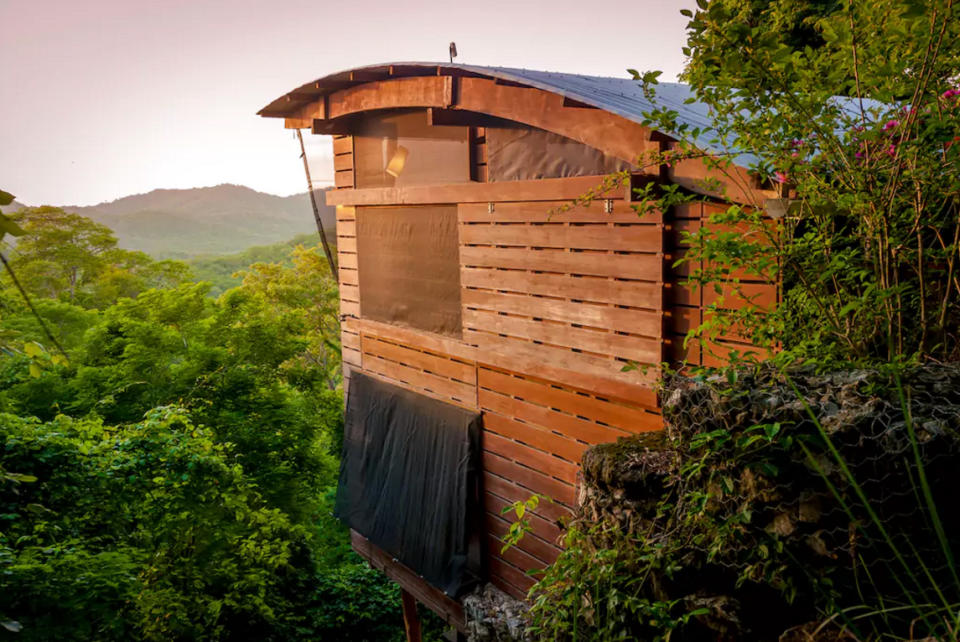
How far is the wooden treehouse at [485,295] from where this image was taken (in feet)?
18.3

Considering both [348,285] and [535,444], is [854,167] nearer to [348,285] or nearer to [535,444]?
[535,444]

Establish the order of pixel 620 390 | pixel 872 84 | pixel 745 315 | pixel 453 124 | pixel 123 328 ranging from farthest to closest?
1. pixel 123 328
2. pixel 453 124
3. pixel 620 390
4. pixel 745 315
5. pixel 872 84

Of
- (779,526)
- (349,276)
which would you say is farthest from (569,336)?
(349,276)

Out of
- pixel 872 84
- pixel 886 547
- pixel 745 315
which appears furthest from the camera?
pixel 745 315

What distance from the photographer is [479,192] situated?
7.02 metres

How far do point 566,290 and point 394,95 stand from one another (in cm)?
337

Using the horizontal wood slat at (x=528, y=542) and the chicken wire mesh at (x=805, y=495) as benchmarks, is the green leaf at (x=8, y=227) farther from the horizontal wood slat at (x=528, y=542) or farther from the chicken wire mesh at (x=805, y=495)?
the horizontal wood slat at (x=528, y=542)

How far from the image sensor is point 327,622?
1359cm

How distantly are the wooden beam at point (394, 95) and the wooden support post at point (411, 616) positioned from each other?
667cm

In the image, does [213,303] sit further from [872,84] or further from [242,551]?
[872,84]

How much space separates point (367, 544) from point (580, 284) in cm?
554

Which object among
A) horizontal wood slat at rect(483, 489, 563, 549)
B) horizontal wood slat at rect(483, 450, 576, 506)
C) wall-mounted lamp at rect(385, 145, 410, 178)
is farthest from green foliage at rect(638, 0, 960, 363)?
wall-mounted lamp at rect(385, 145, 410, 178)

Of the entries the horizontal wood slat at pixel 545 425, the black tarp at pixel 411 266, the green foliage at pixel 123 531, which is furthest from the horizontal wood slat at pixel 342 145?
the green foliage at pixel 123 531

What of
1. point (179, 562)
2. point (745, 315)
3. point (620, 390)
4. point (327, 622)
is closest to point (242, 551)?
point (179, 562)
